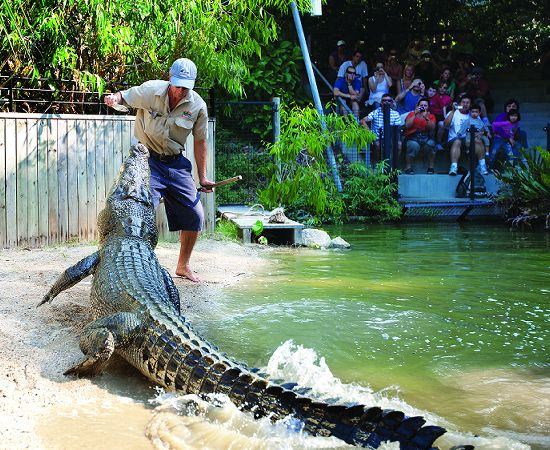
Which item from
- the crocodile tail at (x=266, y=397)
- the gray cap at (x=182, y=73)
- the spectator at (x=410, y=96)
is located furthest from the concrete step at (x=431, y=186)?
the crocodile tail at (x=266, y=397)

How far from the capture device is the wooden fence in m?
7.77

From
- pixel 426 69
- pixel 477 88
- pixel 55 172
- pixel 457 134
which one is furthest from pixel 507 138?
pixel 55 172

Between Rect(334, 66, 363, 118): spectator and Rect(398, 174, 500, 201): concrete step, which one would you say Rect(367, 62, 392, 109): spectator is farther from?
Rect(398, 174, 500, 201): concrete step

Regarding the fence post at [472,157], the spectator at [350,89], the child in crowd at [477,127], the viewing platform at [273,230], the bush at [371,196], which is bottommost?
the viewing platform at [273,230]

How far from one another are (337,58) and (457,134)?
3268 millimetres

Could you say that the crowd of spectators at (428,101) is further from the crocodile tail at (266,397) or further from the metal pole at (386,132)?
the crocodile tail at (266,397)

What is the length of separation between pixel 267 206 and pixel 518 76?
8.78 meters

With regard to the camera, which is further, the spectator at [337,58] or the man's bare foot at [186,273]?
the spectator at [337,58]

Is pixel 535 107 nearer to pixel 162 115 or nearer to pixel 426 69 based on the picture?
pixel 426 69

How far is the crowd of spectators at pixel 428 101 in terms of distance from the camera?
13.7 m

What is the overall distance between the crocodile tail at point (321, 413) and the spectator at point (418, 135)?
1042cm

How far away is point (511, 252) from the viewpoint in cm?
911

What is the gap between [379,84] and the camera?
1445 centimetres

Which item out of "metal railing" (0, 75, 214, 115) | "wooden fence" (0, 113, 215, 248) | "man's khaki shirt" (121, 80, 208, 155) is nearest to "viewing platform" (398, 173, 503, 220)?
"wooden fence" (0, 113, 215, 248)
